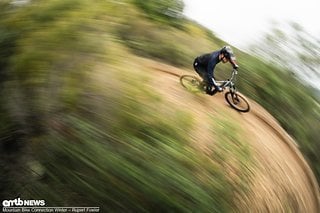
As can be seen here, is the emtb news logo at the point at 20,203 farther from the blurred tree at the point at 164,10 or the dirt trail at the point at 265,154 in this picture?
the blurred tree at the point at 164,10

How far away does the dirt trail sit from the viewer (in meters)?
4.63

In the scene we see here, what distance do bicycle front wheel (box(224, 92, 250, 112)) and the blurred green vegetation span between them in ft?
1.20

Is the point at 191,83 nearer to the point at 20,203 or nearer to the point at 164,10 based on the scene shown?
the point at 164,10

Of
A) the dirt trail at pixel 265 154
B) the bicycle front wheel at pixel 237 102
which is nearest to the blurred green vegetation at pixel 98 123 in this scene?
→ the dirt trail at pixel 265 154

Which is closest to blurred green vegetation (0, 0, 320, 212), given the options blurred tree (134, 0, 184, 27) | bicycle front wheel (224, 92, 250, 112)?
blurred tree (134, 0, 184, 27)

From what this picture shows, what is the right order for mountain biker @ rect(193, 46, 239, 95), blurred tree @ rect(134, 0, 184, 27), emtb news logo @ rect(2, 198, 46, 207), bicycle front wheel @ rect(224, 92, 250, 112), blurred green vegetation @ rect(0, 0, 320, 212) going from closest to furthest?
1. blurred green vegetation @ rect(0, 0, 320, 212)
2. emtb news logo @ rect(2, 198, 46, 207)
3. mountain biker @ rect(193, 46, 239, 95)
4. bicycle front wheel @ rect(224, 92, 250, 112)
5. blurred tree @ rect(134, 0, 184, 27)

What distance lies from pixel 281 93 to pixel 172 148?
2427mm

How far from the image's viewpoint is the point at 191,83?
5.07 m

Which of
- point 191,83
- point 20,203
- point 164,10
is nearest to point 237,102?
point 191,83

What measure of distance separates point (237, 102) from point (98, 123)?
4.73 feet

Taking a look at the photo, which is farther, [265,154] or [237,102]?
[237,102]

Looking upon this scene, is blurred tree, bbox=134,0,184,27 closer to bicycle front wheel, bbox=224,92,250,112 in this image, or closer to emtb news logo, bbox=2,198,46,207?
bicycle front wheel, bbox=224,92,250,112

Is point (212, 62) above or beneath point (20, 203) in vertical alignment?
above

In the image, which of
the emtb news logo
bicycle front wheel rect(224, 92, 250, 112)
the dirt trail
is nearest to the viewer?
the emtb news logo
